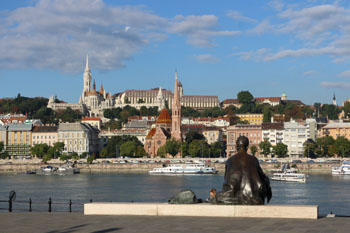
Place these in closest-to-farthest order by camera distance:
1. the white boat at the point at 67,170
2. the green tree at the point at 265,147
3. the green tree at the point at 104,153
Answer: the white boat at the point at 67,170 → the green tree at the point at 265,147 → the green tree at the point at 104,153

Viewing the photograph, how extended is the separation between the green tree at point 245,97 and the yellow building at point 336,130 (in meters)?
49.6

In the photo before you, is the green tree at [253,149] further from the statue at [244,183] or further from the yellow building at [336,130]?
the statue at [244,183]

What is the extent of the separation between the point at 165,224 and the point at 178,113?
94909mm

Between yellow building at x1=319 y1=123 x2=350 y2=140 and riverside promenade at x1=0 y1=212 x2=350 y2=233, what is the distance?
92779 millimetres

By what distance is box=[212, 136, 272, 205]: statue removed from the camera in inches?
486

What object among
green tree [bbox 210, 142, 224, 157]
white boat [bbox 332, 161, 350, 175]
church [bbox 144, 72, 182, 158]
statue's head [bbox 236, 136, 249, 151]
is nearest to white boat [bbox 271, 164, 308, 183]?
white boat [bbox 332, 161, 350, 175]

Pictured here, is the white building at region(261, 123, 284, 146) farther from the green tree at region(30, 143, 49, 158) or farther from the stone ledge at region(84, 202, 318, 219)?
the stone ledge at region(84, 202, 318, 219)

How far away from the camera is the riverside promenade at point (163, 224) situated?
11008 millimetres

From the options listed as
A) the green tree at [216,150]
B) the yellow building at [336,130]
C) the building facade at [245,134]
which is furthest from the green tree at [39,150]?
the yellow building at [336,130]

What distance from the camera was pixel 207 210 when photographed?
1260 cm

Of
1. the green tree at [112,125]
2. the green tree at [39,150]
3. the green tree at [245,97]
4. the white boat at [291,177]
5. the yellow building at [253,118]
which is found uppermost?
the green tree at [245,97]

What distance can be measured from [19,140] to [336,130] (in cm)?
5143

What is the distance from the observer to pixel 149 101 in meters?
175

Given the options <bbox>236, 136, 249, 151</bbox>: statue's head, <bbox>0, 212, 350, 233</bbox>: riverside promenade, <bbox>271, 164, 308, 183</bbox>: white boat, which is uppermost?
<bbox>236, 136, 249, 151</bbox>: statue's head
